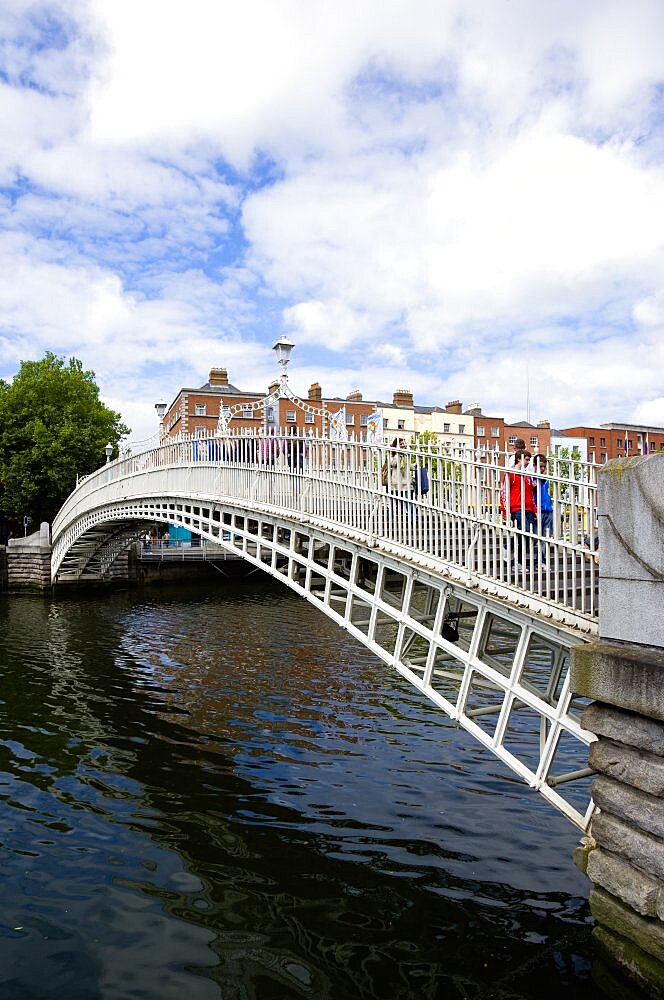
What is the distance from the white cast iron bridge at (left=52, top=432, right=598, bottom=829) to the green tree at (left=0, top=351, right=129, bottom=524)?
83.9 ft

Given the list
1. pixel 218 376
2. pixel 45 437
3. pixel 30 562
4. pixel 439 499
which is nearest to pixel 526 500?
pixel 439 499

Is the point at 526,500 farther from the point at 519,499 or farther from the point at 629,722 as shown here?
the point at 629,722

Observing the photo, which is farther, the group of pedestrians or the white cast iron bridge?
the group of pedestrians

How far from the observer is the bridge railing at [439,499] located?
639cm

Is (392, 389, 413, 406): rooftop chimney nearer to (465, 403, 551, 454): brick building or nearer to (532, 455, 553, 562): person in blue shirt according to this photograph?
(465, 403, 551, 454): brick building

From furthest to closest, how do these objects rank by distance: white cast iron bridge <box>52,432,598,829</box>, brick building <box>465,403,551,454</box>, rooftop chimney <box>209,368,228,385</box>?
brick building <box>465,403,551,454</box> → rooftop chimney <box>209,368,228,385</box> → white cast iron bridge <box>52,432,598,829</box>

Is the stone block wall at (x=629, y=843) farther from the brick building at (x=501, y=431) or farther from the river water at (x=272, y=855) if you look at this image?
the brick building at (x=501, y=431)

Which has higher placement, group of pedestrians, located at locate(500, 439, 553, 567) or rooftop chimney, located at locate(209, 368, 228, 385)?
rooftop chimney, located at locate(209, 368, 228, 385)

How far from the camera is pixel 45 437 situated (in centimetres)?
3966

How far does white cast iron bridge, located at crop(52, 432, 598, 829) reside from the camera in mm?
6293

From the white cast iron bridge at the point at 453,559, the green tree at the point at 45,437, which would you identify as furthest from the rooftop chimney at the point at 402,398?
the white cast iron bridge at the point at 453,559

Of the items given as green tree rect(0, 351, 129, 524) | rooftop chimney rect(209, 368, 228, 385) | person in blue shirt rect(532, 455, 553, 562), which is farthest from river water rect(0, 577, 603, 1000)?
rooftop chimney rect(209, 368, 228, 385)

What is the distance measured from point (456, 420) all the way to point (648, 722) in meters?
68.5

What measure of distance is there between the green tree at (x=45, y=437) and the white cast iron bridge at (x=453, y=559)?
25.6m
